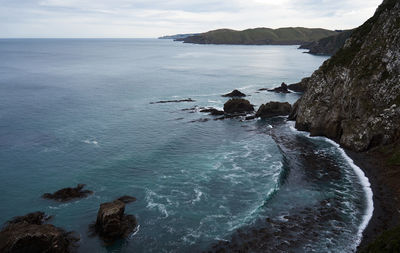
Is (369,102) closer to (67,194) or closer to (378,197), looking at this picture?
(378,197)

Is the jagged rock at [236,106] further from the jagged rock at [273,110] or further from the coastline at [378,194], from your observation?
the coastline at [378,194]

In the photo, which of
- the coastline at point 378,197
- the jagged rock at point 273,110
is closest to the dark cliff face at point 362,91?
the coastline at point 378,197

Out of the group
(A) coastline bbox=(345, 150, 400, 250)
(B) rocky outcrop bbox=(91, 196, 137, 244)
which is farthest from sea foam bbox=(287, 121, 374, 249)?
(B) rocky outcrop bbox=(91, 196, 137, 244)

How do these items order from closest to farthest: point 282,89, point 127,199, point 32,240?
point 32,240, point 127,199, point 282,89

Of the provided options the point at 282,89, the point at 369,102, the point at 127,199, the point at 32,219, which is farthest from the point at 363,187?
the point at 282,89

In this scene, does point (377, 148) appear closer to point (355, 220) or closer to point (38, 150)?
point (355, 220)
